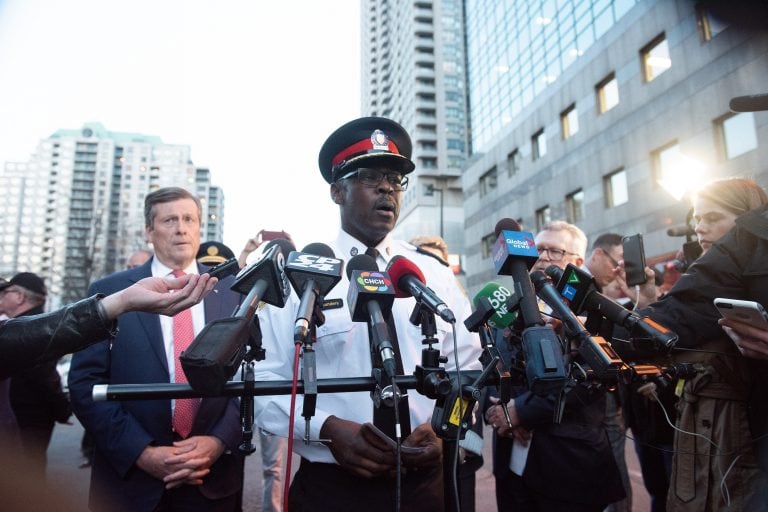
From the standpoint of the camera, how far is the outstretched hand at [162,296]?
180 centimetres

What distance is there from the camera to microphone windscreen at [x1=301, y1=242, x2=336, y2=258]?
1894 millimetres

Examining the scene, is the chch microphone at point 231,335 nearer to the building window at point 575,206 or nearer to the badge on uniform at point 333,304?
the badge on uniform at point 333,304

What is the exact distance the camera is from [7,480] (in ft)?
10.8

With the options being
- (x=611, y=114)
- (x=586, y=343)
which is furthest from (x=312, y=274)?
(x=611, y=114)

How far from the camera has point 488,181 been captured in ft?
104

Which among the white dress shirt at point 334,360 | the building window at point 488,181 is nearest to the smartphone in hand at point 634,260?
the white dress shirt at point 334,360

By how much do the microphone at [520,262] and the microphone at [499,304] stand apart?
0.04 m

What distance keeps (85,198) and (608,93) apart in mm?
97200

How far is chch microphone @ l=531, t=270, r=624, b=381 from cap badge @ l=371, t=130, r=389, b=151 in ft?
3.84

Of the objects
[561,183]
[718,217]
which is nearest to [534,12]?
[561,183]

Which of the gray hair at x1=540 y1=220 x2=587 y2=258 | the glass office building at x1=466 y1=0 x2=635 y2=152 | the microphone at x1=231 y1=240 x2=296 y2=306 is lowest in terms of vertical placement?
the microphone at x1=231 y1=240 x2=296 y2=306

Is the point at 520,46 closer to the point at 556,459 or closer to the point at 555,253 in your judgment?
the point at 555,253

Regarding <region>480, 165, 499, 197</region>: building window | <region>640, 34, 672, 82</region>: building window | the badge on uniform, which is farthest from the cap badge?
<region>480, 165, 499, 197</region>: building window

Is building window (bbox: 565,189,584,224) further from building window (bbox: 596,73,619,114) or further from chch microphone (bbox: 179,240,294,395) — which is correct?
chch microphone (bbox: 179,240,294,395)
